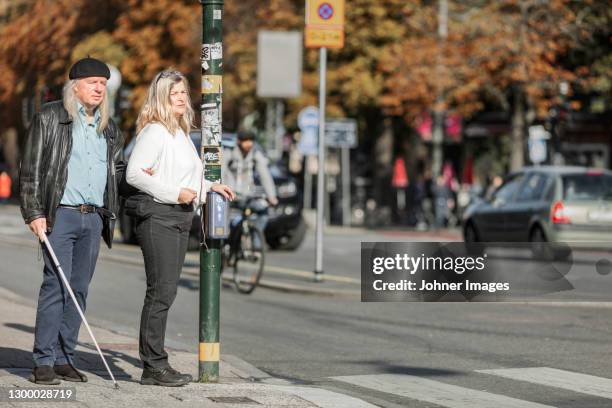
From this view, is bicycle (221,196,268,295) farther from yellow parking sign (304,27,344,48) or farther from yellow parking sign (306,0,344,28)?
yellow parking sign (306,0,344,28)

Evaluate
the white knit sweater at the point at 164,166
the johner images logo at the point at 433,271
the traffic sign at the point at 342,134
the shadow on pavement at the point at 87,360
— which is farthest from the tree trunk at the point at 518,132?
the white knit sweater at the point at 164,166

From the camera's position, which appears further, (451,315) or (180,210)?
(451,315)

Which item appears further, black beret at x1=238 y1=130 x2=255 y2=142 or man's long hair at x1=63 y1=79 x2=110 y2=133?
black beret at x1=238 y1=130 x2=255 y2=142

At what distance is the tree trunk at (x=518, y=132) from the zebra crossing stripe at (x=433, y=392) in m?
→ 28.8

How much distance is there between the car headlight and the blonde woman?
15960mm

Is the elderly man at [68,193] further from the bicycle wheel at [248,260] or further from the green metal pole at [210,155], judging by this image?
the bicycle wheel at [248,260]

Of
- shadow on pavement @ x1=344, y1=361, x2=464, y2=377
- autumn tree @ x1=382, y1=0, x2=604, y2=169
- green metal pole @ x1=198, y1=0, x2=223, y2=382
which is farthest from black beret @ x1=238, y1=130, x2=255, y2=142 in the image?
autumn tree @ x1=382, y1=0, x2=604, y2=169

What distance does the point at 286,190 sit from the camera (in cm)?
2462

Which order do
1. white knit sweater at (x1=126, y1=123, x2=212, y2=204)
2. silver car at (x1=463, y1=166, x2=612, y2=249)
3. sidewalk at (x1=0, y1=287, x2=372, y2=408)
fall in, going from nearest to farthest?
1. sidewalk at (x1=0, y1=287, x2=372, y2=408)
2. white knit sweater at (x1=126, y1=123, x2=212, y2=204)
3. silver car at (x1=463, y1=166, x2=612, y2=249)

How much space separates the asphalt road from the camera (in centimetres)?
900

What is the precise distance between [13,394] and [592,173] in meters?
15.3

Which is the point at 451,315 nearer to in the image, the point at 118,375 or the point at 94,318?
the point at 94,318

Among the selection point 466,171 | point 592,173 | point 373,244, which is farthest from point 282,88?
point 373,244

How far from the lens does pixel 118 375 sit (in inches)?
351
